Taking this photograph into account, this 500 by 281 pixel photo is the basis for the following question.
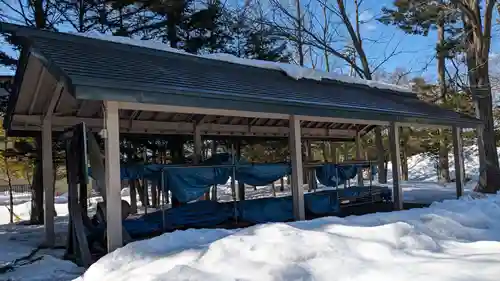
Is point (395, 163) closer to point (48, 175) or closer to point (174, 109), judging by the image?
point (174, 109)

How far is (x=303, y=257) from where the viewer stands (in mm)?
4293

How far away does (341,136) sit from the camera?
47.7ft

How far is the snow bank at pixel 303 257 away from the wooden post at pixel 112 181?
44 centimetres

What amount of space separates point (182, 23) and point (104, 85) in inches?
453

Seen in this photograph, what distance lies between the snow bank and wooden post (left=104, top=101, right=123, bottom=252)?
0.44 metres

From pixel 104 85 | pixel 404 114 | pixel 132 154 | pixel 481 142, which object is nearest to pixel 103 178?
pixel 104 85

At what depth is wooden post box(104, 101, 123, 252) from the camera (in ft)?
17.5

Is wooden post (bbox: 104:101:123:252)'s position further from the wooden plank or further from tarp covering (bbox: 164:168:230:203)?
tarp covering (bbox: 164:168:230:203)

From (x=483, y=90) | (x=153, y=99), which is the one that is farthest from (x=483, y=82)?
(x=153, y=99)

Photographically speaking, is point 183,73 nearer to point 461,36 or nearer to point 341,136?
point 341,136

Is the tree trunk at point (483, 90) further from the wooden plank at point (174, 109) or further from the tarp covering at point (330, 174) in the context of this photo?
the wooden plank at point (174, 109)

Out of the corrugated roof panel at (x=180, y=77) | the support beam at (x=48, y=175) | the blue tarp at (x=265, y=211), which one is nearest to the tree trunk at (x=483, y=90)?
the corrugated roof panel at (x=180, y=77)

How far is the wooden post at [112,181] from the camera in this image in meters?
5.33

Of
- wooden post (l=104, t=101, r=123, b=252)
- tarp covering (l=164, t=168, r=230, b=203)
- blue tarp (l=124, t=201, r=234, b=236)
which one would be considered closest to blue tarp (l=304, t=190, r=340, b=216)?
blue tarp (l=124, t=201, r=234, b=236)
